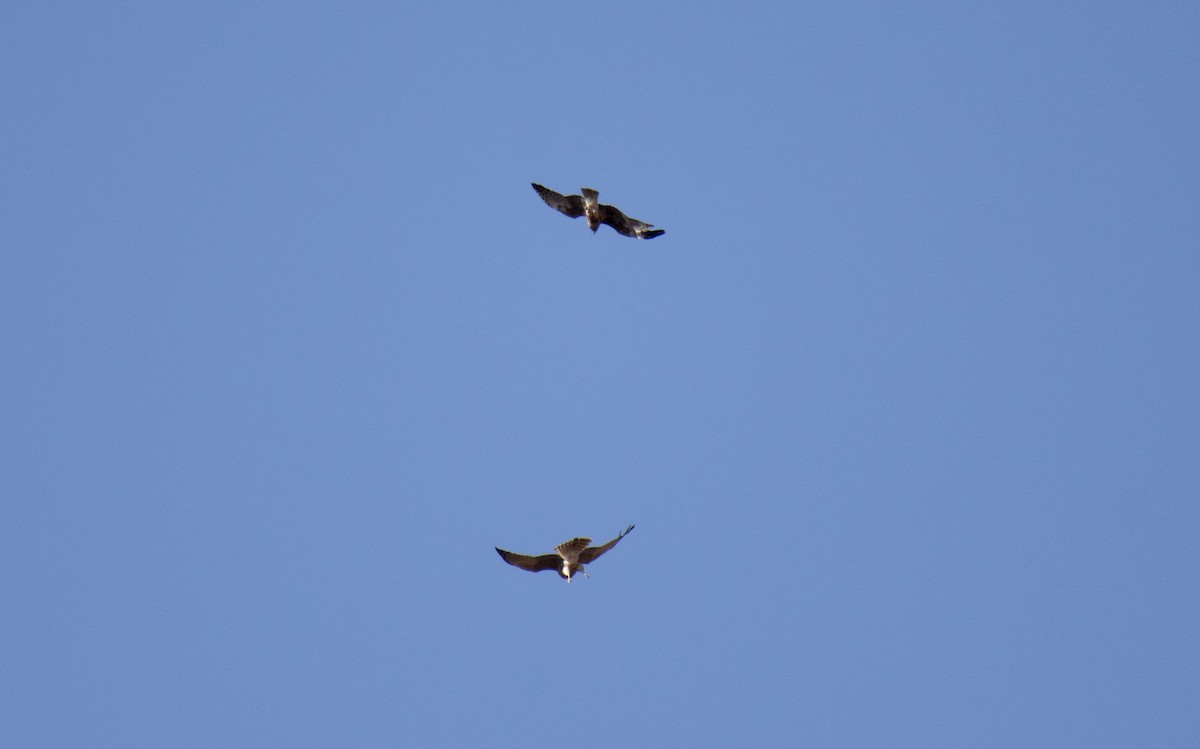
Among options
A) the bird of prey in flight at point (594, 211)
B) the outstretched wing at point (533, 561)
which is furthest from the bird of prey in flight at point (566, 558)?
the bird of prey in flight at point (594, 211)

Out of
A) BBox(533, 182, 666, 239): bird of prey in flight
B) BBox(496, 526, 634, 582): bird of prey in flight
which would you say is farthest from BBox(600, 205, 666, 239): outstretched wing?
BBox(496, 526, 634, 582): bird of prey in flight

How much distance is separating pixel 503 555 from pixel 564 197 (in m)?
7.78

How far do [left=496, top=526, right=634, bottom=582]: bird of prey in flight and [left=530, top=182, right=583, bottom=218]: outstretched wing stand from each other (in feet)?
23.3

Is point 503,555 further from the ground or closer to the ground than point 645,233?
closer to the ground

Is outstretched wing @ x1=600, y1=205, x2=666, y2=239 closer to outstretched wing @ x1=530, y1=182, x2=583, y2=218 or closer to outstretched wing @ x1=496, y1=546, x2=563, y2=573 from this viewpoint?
outstretched wing @ x1=530, y1=182, x2=583, y2=218

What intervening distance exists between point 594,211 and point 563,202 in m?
0.85

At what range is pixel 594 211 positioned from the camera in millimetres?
25266

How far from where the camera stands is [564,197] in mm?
25656

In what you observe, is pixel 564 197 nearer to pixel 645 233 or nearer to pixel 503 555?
pixel 645 233

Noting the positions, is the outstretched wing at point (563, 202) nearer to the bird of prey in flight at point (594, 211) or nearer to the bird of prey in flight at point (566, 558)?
the bird of prey in flight at point (594, 211)

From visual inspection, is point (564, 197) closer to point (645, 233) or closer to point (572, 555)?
point (645, 233)

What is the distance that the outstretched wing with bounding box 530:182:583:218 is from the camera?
83.9 feet

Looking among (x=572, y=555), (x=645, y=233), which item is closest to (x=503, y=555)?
(x=572, y=555)

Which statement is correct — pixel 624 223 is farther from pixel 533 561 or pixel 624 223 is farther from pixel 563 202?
pixel 533 561
